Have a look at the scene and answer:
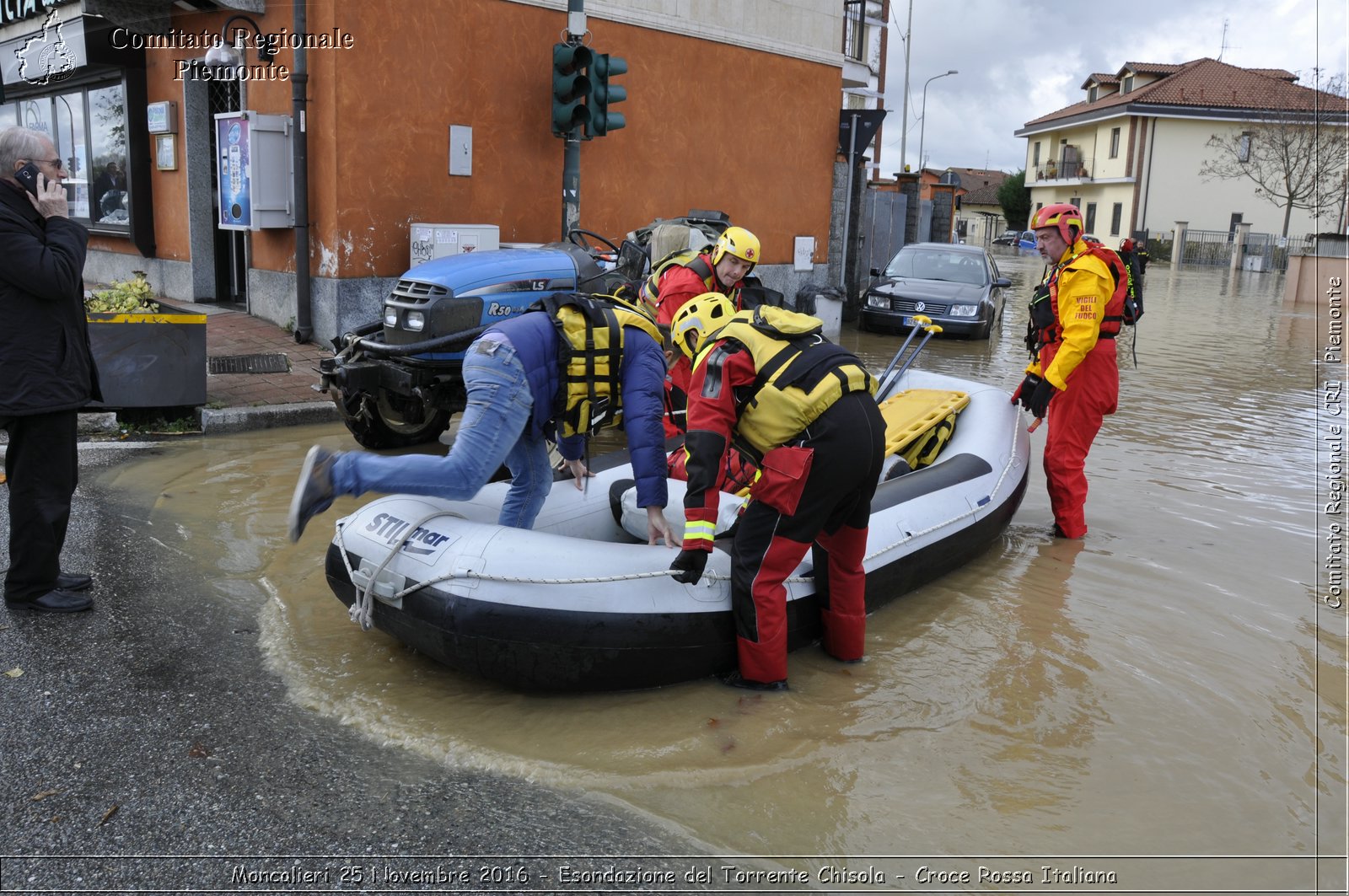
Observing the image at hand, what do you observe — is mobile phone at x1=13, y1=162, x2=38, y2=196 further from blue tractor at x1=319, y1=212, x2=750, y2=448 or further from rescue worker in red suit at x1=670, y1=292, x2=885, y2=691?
rescue worker in red suit at x1=670, y1=292, x2=885, y2=691

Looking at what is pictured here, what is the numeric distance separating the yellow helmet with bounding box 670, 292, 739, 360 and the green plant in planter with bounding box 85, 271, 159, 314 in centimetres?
507

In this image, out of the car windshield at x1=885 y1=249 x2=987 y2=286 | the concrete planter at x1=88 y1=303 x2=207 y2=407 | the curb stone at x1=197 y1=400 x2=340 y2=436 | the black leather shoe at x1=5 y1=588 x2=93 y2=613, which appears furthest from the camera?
the car windshield at x1=885 y1=249 x2=987 y2=286

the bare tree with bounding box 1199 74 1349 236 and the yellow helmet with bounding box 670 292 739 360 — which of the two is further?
the bare tree with bounding box 1199 74 1349 236

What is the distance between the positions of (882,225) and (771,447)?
1743 cm

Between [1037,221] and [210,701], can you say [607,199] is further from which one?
Result: [210,701]

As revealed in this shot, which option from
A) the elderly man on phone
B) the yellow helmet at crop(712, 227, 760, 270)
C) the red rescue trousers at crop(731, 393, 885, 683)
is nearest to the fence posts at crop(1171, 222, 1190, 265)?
the yellow helmet at crop(712, 227, 760, 270)

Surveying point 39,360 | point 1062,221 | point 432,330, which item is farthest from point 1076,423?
point 39,360

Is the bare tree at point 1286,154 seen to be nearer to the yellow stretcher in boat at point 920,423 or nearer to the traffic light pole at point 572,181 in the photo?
the traffic light pole at point 572,181

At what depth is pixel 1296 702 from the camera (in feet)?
14.6

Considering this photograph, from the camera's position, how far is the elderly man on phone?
4191 millimetres

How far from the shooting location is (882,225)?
2050cm

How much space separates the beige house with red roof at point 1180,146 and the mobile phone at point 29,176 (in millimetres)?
49649

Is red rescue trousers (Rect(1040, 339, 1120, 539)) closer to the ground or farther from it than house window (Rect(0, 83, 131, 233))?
closer to the ground

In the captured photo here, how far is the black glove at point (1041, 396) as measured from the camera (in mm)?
6051
